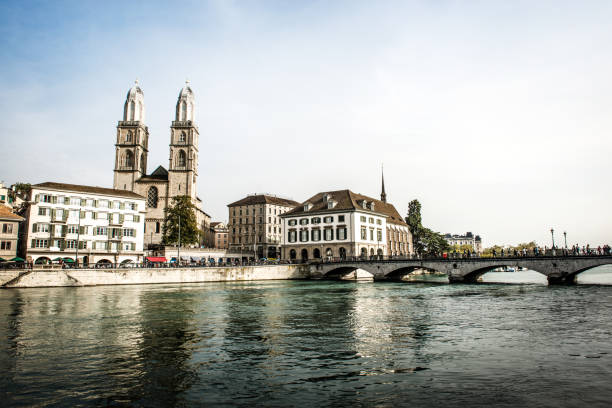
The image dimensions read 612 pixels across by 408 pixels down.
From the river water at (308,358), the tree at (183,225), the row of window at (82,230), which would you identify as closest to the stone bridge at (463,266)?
the tree at (183,225)

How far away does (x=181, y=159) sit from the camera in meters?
97.8

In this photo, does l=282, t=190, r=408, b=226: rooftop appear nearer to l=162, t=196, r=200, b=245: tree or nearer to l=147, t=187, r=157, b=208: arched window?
l=162, t=196, r=200, b=245: tree

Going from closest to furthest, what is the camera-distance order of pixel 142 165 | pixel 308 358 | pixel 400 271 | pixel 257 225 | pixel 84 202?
pixel 308 358
pixel 84 202
pixel 400 271
pixel 142 165
pixel 257 225

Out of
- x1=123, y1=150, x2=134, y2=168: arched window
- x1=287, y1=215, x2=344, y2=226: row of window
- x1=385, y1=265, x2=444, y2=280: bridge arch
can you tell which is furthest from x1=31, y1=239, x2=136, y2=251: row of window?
x1=385, y1=265, x2=444, y2=280: bridge arch

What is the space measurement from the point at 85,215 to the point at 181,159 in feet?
114

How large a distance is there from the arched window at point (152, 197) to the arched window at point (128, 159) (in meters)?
7.25

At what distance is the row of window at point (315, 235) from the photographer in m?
76.5

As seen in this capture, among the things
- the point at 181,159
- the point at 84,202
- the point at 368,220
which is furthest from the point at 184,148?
the point at 368,220

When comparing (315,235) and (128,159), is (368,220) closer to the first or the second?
(315,235)

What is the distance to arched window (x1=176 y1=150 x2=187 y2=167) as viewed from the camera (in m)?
97.3

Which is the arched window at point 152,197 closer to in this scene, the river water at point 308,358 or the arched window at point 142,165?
the arched window at point 142,165

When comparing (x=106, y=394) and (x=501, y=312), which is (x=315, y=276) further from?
(x=106, y=394)

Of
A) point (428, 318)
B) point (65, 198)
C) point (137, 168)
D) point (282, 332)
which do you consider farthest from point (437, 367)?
point (137, 168)

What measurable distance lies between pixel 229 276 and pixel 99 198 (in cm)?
2359
